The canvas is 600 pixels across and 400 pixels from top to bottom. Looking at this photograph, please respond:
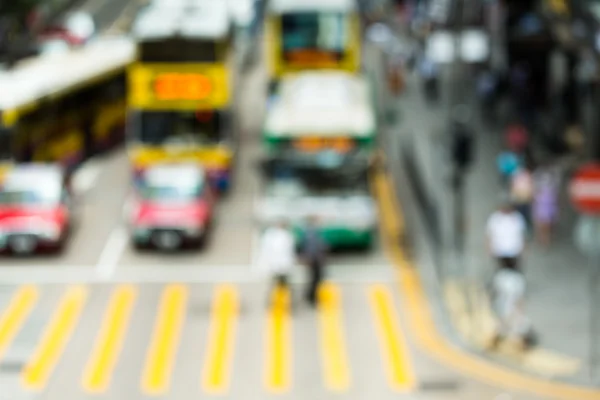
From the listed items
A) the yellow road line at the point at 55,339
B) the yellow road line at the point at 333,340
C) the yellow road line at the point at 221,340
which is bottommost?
the yellow road line at the point at 333,340

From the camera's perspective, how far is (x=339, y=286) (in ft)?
104

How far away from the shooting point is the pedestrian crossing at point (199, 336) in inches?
1015

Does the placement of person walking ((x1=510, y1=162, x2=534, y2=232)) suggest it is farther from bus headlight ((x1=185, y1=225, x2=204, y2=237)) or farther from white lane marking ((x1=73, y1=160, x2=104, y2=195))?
white lane marking ((x1=73, y1=160, x2=104, y2=195))

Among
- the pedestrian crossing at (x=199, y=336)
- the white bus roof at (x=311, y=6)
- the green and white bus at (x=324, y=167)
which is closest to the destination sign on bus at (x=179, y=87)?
the green and white bus at (x=324, y=167)

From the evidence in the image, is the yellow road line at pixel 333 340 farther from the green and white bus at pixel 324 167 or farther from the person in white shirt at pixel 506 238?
the person in white shirt at pixel 506 238

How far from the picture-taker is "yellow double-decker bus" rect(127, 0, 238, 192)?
37281mm

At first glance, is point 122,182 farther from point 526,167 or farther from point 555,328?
point 555,328

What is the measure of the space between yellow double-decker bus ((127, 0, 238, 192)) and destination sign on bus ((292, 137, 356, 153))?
3.21 m

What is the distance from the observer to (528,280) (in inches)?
1198

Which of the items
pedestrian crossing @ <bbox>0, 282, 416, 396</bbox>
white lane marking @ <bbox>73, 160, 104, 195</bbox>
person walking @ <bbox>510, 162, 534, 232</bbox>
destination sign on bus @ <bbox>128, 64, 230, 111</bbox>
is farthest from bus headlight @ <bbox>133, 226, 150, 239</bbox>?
person walking @ <bbox>510, 162, 534, 232</bbox>

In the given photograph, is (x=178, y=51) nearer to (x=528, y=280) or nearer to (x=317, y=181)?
(x=317, y=181)

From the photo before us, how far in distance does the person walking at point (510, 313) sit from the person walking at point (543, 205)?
18.6ft

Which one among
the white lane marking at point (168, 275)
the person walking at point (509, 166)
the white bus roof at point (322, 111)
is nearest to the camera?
the white lane marking at point (168, 275)

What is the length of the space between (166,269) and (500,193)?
26.8ft
